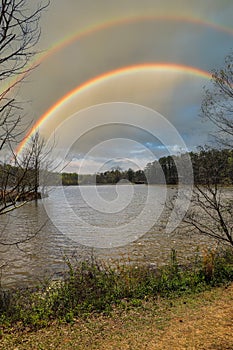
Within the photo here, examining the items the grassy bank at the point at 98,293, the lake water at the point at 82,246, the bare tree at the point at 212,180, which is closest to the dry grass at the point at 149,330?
the grassy bank at the point at 98,293

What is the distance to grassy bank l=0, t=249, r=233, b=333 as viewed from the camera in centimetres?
471

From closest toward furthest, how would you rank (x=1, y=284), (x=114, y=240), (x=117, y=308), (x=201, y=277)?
(x=117, y=308)
(x=201, y=277)
(x=1, y=284)
(x=114, y=240)

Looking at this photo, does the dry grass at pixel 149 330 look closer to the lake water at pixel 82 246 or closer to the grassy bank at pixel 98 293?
the grassy bank at pixel 98 293

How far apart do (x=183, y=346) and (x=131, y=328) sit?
0.90m

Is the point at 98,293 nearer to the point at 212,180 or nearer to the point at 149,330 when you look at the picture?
the point at 149,330

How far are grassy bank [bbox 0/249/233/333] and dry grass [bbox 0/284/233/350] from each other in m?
0.26

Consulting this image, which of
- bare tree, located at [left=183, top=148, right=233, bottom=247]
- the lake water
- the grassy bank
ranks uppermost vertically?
bare tree, located at [left=183, top=148, right=233, bottom=247]

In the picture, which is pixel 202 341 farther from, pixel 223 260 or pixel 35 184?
pixel 223 260

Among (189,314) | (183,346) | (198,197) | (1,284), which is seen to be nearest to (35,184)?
(183,346)

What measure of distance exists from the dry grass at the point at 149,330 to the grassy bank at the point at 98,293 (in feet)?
0.86

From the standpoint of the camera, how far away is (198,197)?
21.2ft

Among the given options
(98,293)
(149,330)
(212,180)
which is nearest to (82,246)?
(98,293)

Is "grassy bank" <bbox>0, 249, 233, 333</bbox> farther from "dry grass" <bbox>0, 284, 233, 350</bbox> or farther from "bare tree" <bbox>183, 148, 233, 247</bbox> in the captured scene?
"bare tree" <bbox>183, 148, 233, 247</bbox>

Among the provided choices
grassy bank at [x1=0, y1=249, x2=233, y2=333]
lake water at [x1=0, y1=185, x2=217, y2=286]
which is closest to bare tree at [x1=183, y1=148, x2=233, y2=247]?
grassy bank at [x1=0, y1=249, x2=233, y2=333]
